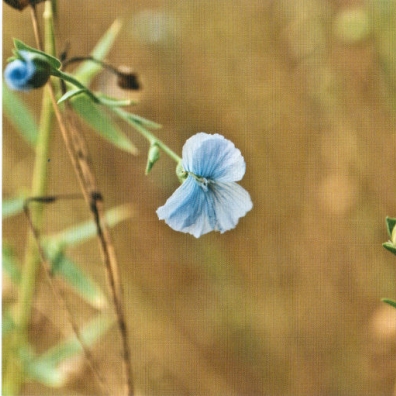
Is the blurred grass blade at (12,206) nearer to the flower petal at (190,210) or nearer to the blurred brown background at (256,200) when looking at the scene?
the flower petal at (190,210)

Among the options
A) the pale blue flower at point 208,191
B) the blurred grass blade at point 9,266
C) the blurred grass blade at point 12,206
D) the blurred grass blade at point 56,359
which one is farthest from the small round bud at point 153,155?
the blurred grass blade at point 56,359

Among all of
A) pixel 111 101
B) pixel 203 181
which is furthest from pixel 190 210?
pixel 111 101

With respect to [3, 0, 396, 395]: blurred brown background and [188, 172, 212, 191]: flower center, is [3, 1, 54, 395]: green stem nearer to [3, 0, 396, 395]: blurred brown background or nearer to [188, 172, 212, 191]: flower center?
[188, 172, 212, 191]: flower center

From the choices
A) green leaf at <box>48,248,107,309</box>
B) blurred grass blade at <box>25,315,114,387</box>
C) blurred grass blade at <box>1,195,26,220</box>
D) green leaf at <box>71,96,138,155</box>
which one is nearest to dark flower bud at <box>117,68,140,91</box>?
green leaf at <box>71,96,138,155</box>

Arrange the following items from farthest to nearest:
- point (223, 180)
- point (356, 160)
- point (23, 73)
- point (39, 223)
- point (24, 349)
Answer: point (356, 160)
point (24, 349)
point (39, 223)
point (223, 180)
point (23, 73)

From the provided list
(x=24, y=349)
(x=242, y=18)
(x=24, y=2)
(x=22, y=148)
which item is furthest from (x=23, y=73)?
(x=242, y=18)

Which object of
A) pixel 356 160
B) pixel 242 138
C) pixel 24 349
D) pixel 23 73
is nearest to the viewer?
pixel 23 73

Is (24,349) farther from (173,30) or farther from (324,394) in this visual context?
(173,30)
